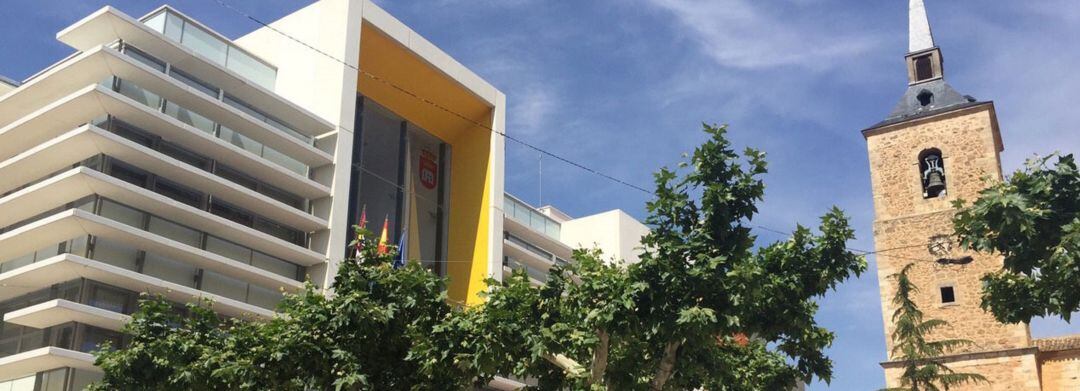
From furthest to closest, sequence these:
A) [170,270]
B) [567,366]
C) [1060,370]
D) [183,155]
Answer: [1060,370], [183,155], [170,270], [567,366]

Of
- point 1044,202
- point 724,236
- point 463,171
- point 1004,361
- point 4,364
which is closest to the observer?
point 1044,202

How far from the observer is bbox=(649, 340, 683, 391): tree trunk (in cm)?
2102

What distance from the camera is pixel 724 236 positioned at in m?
21.0

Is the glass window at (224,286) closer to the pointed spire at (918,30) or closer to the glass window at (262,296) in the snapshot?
the glass window at (262,296)

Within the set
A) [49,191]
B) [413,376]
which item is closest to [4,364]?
[49,191]

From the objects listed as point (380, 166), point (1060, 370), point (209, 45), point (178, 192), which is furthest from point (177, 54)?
point (1060, 370)

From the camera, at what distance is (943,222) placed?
48719 mm

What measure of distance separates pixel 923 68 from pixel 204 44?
34.2m

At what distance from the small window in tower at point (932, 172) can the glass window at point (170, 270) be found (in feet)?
104

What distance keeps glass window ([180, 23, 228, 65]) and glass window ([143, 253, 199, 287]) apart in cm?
718

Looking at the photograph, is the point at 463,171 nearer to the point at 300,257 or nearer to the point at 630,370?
the point at 300,257

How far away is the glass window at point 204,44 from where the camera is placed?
1486 inches

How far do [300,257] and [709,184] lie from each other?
21.2 meters

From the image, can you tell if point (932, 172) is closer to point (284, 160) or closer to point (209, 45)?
point (284, 160)
